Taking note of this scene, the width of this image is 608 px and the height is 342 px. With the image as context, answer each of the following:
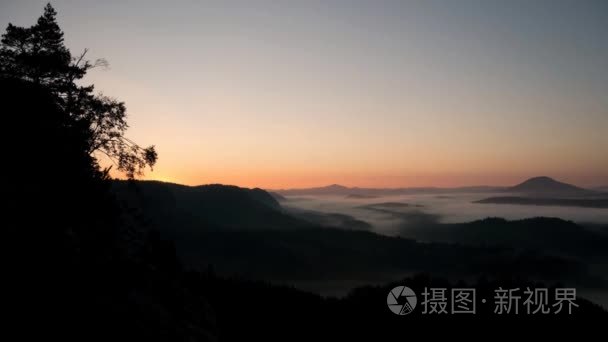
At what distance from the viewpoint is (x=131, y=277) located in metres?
19.6

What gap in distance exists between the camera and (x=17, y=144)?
21500 mm

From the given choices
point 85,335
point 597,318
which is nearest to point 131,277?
point 85,335

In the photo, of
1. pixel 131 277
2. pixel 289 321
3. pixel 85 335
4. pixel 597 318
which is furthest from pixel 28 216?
pixel 597 318

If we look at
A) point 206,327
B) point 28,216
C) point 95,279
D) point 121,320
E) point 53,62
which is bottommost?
point 206,327

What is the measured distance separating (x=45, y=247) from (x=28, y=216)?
214 centimetres

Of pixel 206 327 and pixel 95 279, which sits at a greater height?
pixel 95 279

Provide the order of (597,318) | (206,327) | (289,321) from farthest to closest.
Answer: (597,318) → (289,321) → (206,327)

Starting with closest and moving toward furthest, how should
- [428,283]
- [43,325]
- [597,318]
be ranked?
[43,325] → [597,318] → [428,283]

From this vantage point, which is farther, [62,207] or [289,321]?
[289,321]

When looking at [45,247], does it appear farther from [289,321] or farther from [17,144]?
[289,321]

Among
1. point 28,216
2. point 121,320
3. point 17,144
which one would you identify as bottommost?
point 121,320

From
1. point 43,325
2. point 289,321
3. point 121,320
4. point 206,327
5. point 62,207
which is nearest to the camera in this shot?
point 43,325

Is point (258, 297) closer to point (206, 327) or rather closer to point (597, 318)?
point (206, 327)

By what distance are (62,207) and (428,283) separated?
147432 millimetres
